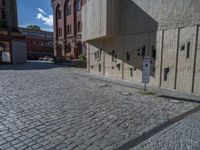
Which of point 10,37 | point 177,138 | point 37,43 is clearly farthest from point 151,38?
point 37,43

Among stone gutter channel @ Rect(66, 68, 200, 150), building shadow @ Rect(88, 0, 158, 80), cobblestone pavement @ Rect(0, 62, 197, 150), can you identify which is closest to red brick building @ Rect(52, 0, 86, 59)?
building shadow @ Rect(88, 0, 158, 80)

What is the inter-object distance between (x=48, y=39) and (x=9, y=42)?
33.4 m

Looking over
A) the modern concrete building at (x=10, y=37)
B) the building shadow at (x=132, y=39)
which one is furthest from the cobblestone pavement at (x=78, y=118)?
the modern concrete building at (x=10, y=37)

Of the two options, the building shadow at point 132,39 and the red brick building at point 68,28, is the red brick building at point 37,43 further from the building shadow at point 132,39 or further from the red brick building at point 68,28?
the building shadow at point 132,39

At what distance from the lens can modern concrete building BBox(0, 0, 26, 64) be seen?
2646 centimetres

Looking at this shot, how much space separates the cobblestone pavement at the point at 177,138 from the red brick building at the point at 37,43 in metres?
53.0

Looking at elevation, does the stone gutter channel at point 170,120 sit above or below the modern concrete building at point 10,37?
below

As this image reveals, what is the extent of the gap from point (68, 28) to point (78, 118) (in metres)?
33.6

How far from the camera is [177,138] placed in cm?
379

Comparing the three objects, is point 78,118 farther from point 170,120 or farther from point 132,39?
point 132,39

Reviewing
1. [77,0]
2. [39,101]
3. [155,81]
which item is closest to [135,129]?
[39,101]

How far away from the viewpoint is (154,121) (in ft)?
15.6

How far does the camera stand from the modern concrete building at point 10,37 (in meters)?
26.5

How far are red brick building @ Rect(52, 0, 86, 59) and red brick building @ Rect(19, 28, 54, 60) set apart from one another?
52.0 ft
